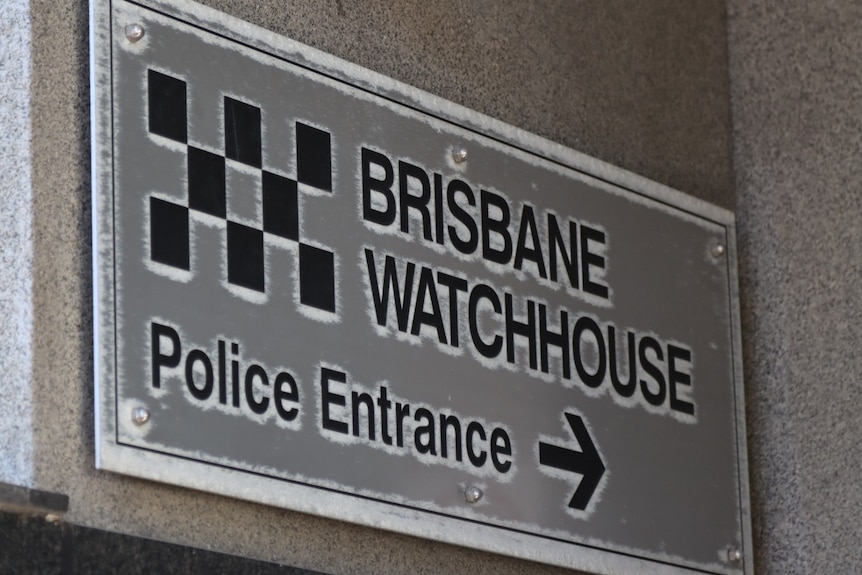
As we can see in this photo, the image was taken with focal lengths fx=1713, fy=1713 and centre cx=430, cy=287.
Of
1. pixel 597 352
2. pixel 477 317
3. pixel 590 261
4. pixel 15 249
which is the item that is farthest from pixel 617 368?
pixel 15 249

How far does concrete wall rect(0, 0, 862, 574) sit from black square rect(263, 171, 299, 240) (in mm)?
228

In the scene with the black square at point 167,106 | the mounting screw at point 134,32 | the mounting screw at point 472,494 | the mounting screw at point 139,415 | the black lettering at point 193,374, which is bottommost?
the mounting screw at point 139,415

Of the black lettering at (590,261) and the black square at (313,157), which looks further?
the black lettering at (590,261)

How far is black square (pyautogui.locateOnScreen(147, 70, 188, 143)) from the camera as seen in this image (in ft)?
6.50

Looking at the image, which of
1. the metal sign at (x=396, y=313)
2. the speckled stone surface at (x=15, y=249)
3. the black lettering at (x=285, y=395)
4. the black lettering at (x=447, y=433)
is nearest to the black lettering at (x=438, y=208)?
the metal sign at (x=396, y=313)

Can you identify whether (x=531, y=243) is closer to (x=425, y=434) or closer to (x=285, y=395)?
(x=425, y=434)

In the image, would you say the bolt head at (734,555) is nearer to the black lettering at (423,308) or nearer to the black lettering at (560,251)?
the black lettering at (560,251)

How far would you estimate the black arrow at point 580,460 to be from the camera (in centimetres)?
234

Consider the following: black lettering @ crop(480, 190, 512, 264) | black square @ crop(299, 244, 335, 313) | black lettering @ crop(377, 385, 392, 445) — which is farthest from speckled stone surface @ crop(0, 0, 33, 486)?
black lettering @ crop(480, 190, 512, 264)

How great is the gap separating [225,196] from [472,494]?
504 mm

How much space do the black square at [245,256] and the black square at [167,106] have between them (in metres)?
0.13

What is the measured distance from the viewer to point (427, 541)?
2172 mm

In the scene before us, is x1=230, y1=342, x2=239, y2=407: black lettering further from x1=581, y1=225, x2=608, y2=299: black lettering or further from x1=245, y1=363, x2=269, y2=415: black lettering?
x1=581, y1=225, x2=608, y2=299: black lettering

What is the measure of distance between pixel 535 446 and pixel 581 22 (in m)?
0.72
